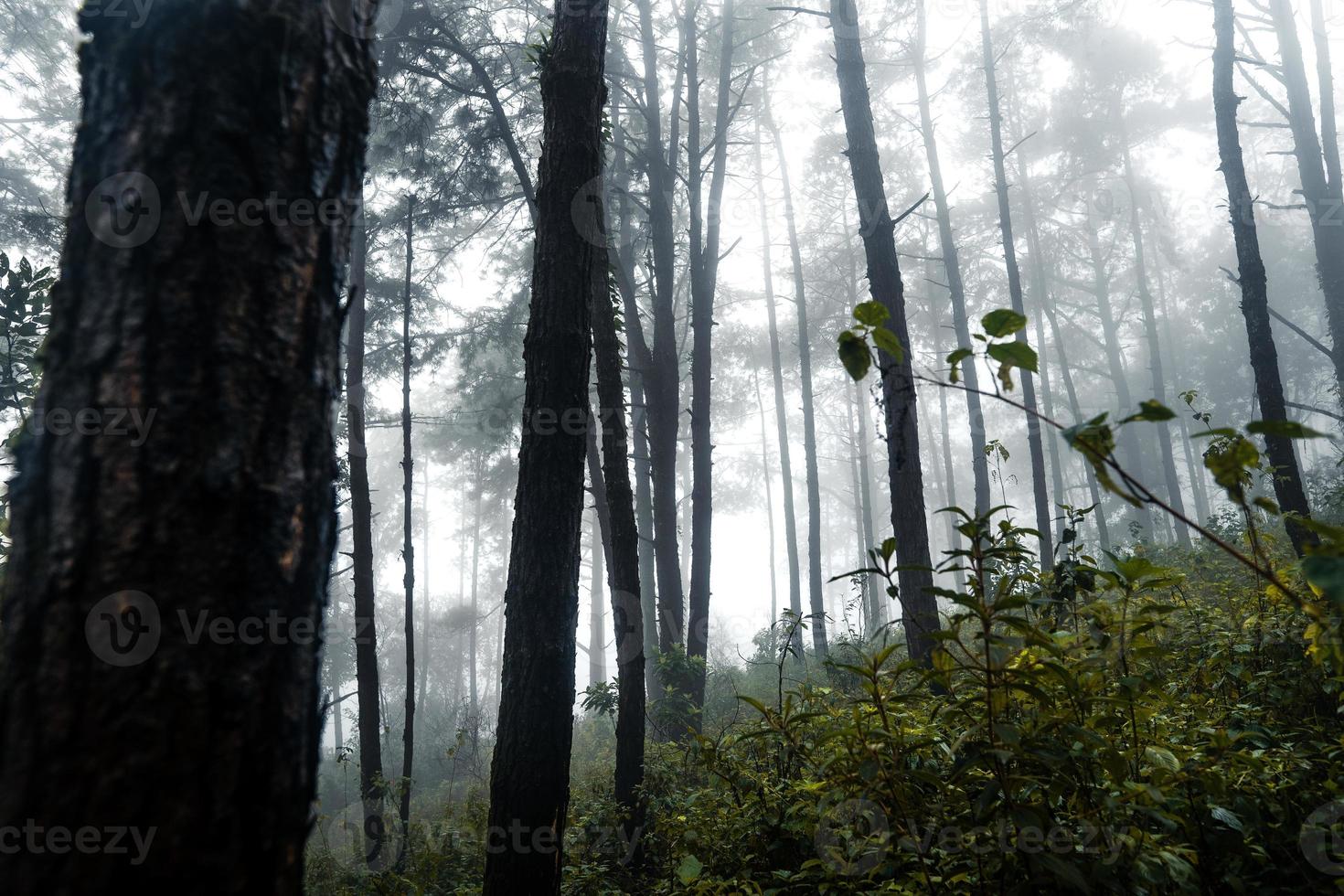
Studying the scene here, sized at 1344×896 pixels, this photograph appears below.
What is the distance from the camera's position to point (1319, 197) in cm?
1162

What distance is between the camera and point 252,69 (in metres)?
1.14

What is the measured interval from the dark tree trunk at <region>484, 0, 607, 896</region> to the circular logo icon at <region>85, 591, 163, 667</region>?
2628 millimetres

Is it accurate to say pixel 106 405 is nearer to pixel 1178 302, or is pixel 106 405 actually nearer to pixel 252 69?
pixel 252 69

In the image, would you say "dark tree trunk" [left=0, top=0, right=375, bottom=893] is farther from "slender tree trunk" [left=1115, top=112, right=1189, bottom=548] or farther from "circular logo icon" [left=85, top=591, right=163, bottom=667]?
"slender tree trunk" [left=1115, top=112, right=1189, bottom=548]

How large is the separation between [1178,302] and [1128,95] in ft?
38.8

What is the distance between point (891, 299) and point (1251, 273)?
4445 mm

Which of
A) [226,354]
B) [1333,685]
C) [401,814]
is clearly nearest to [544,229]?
[226,354]

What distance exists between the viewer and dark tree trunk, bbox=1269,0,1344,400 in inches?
459

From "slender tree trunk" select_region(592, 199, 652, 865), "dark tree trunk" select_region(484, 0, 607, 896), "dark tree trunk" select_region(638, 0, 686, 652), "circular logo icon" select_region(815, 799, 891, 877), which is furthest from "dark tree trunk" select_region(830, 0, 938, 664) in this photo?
"dark tree trunk" select_region(638, 0, 686, 652)

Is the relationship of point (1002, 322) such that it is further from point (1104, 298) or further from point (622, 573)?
point (1104, 298)

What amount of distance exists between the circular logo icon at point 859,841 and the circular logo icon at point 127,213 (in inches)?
80.6

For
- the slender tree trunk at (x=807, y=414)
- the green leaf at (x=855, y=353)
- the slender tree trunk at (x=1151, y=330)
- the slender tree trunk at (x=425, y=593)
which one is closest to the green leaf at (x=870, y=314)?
the green leaf at (x=855, y=353)

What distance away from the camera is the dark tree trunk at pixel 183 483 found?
2.89 feet

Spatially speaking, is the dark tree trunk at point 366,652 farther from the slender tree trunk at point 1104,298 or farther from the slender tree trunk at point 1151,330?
the slender tree trunk at point 1104,298
